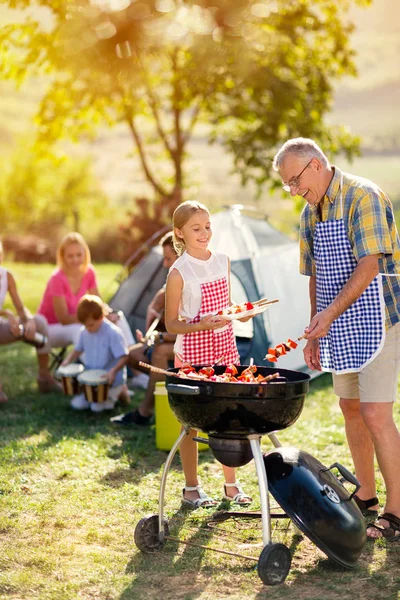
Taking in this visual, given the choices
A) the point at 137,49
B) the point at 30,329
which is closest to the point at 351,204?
the point at 30,329

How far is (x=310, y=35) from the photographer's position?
1362cm

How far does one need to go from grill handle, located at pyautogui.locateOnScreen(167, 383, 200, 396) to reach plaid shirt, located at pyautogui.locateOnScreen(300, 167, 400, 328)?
3.05ft

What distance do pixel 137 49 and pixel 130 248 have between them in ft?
10.7

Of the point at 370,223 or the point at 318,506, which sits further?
the point at 370,223

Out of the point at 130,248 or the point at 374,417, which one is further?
the point at 130,248

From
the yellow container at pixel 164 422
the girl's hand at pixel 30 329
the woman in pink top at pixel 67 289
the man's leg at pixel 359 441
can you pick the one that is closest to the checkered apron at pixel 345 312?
the man's leg at pixel 359 441

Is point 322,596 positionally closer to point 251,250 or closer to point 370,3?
point 251,250

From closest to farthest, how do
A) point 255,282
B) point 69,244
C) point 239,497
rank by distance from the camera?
point 239,497 < point 255,282 < point 69,244

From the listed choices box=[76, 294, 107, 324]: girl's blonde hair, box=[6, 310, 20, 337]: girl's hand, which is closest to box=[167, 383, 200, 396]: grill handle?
box=[76, 294, 107, 324]: girl's blonde hair

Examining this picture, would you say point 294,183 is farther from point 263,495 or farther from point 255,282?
point 255,282

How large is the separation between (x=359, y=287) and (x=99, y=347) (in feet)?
10.4

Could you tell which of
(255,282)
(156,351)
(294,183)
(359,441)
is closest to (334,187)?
(294,183)

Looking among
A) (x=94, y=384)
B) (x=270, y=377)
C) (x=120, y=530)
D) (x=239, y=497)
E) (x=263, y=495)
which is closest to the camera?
(x=263, y=495)

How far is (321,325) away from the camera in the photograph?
3398 mm
